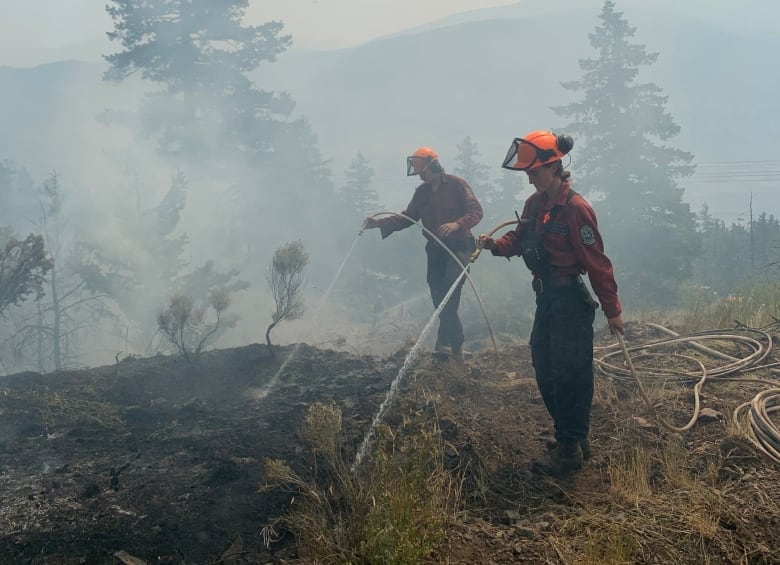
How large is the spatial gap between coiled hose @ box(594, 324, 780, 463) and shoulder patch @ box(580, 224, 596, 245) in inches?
28.5

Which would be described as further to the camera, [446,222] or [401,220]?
[401,220]

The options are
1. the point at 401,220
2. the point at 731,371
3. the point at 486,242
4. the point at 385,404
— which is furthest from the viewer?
the point at 401,220

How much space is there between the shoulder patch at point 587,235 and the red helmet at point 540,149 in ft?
1.73

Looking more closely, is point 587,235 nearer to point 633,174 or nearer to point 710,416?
point 710,416

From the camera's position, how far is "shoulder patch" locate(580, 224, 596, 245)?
389 cm

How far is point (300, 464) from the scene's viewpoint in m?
4.00

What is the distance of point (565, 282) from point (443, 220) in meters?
3.15

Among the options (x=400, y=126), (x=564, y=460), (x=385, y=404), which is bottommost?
(x=564, y=460)

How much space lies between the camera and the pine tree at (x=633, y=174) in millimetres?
20719

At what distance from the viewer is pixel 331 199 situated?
109 feet

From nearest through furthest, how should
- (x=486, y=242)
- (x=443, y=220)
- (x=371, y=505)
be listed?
1. (x=371, y=505)
2. (x=486, y=242)
3. (x=443, y=220)

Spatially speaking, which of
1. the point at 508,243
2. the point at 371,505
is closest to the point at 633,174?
the point at 508,243

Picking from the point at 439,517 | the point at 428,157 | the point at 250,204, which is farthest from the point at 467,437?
the point at 250,204

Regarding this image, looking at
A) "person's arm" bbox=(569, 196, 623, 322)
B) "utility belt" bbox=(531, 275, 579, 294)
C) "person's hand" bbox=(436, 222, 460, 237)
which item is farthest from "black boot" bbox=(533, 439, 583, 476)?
"person's hand" bbox=(436, 222, 460, 237)
